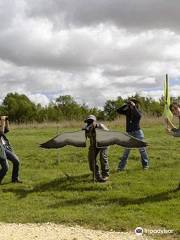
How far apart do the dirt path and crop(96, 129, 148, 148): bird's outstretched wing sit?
3.42 m

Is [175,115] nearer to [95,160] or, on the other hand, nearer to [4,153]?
[95,160]

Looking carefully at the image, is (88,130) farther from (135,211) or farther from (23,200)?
(135,211)

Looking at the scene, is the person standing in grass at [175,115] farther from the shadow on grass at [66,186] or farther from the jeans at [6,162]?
the jeans at [6,162]

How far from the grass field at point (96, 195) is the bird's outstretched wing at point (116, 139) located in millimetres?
901

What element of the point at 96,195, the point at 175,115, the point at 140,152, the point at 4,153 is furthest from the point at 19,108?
the point at 175,115

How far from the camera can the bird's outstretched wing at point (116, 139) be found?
11.2 m

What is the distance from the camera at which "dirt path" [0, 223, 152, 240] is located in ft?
24.5

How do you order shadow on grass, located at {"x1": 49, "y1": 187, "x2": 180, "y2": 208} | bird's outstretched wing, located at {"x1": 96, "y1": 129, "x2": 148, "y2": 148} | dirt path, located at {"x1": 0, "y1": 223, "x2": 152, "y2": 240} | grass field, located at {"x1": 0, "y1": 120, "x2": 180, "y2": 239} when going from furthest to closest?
bird's outstretched wing, located at {"x1": 96, "y1": 129, "x2": 148, "y2": 148} → shadow on grass, located at {"x1": 49, "y1": 187, "x2": 180, "y2": 208} → grass field, located at {"x1": 0, "y1": 120, "x2": 180, "y2": 239} → dirt path, located at {"x1": 0, "y1": 223, "x2": 152, "y2": 240}

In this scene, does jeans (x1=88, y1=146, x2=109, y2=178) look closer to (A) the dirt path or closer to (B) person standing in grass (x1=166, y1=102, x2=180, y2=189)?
(B) person standing in grass (x1=166, y1=102, x2=180, y2=189)

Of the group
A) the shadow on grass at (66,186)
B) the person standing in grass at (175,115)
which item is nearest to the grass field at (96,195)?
the shadow on grass at (66,186)

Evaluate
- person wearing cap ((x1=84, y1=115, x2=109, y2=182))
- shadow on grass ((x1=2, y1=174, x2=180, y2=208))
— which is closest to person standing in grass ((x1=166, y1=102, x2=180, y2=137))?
shadow on grass ((x1=2, y1=174, x2=180, y2=208))

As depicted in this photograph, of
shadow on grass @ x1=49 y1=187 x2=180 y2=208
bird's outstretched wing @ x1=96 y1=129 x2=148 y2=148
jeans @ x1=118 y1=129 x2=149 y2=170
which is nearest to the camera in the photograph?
shadow on grass @ x1=49 y1=187 x2=180 y2=208

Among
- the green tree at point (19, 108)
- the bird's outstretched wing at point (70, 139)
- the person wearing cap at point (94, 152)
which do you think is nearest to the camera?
the person wearing cap at point (94, 152)

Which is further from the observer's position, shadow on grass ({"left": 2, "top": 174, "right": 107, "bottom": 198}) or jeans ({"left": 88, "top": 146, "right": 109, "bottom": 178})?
jeans ({"left": 88, "top": 146, "right": 109, "bottom": 178})
